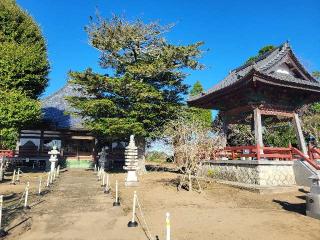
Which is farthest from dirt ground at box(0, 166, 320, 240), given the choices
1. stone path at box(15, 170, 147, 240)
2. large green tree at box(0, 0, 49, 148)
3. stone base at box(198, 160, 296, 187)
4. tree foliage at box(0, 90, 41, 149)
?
large green tree at box(0, 0, 49, 148)

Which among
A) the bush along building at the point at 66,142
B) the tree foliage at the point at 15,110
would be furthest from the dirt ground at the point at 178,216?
the bush along building at the point at 66,142

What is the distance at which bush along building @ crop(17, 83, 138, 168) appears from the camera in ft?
101

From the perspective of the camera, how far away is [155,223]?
8.91 meters

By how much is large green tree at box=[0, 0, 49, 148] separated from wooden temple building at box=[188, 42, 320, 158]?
13.2 meters

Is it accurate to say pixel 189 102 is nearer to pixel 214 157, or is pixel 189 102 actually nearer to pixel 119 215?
pixel 214 157

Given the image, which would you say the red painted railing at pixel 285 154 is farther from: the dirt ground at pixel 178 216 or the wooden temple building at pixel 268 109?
the dirt ground at pixel 178 216

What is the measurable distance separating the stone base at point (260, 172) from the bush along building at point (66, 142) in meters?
14.3

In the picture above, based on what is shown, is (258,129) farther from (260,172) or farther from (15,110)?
(15,110)

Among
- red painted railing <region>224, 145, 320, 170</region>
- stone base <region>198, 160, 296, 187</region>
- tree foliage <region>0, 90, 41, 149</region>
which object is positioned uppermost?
tree foliage <region>0, 90, 41, 149</region>

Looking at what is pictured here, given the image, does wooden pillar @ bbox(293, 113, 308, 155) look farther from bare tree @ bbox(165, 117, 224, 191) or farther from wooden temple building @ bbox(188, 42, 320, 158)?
bare tree @ bbox(165, 117, 224, 191)

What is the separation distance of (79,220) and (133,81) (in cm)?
1305

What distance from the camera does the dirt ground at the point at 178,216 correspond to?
308 inches

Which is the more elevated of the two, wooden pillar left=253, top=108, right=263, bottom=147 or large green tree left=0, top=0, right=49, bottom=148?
large green tree left=0, top=0, right=49, bottom=148

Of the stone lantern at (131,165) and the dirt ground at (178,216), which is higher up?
the stone lantern at (131,165)
